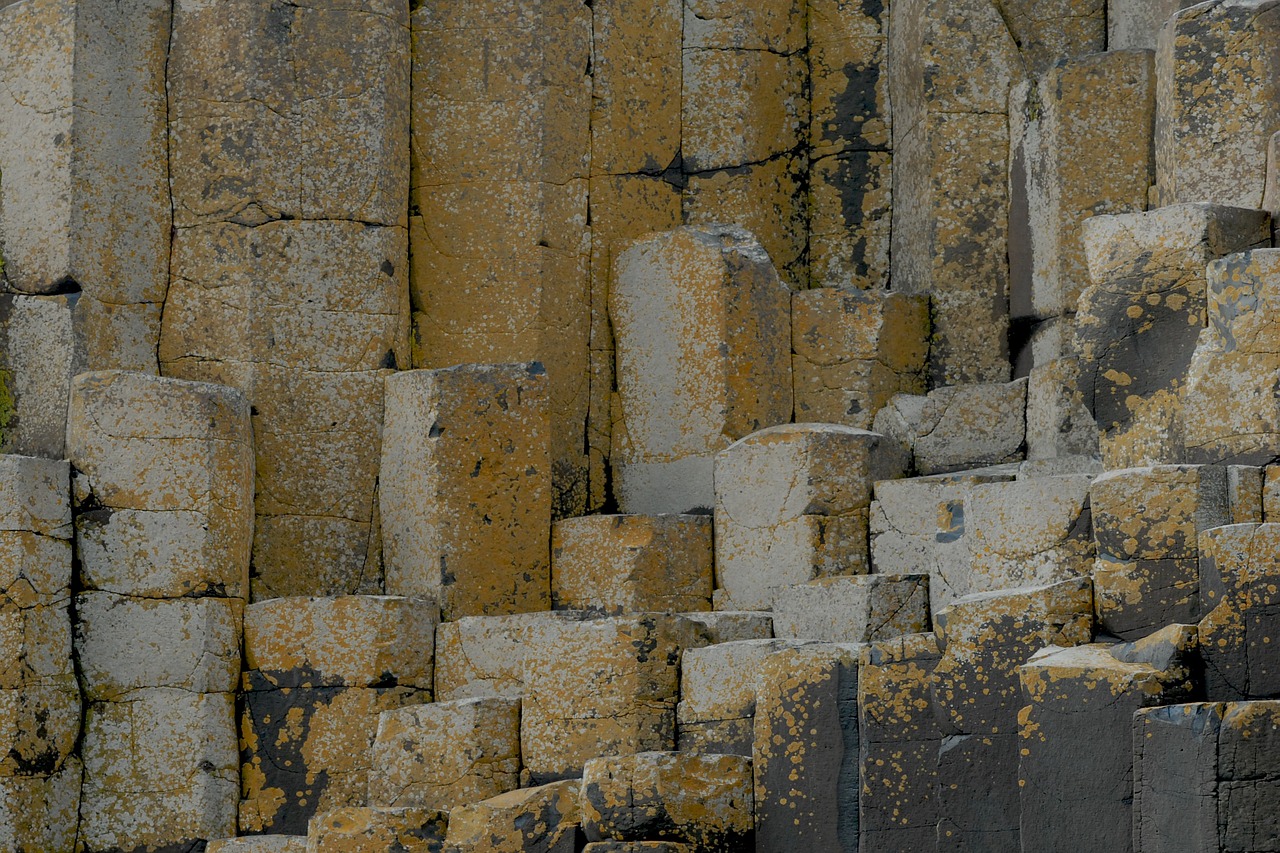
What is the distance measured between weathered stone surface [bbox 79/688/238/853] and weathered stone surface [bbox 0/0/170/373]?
193 centimetres

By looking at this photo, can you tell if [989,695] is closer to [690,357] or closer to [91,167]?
[690,357]

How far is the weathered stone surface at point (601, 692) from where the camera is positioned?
10055mm

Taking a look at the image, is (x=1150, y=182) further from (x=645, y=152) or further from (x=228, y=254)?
(x=228, y=254)

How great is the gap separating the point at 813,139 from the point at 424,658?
13.1 feet

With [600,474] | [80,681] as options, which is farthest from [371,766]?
[600,474]

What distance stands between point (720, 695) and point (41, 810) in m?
3.35

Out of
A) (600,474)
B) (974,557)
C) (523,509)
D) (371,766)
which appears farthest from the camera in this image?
(600,474)

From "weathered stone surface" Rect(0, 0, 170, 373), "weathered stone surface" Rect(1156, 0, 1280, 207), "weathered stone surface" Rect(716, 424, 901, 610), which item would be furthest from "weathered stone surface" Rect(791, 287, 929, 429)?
"weathered stone surface" Rect(0, 0, 170, 373)

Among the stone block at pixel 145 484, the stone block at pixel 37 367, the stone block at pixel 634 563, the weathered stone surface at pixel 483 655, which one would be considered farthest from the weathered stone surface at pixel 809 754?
the stone block at pixel 37 367

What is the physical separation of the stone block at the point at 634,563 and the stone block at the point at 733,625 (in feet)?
2.02

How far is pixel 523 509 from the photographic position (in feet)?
38.0

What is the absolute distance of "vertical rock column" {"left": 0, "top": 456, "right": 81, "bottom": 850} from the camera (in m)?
10.7

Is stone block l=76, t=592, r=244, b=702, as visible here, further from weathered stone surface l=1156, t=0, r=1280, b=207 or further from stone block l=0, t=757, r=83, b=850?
weathered stone surface l=1156, t=0, r=1280, b=207

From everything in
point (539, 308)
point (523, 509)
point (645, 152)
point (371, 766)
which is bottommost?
point (371, 766)
